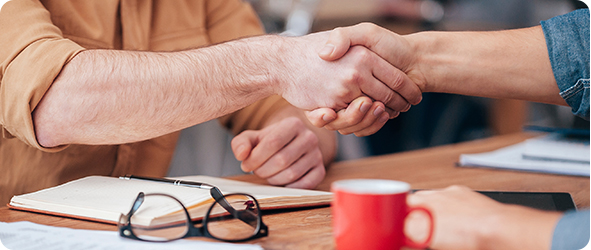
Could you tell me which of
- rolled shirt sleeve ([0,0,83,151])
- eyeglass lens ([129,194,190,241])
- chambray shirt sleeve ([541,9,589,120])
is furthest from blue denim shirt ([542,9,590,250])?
rolled shirt sleeve ([0,0,83,151])

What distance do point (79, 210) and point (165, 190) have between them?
0.42 feet

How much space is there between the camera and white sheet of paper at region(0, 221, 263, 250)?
0.55 meters

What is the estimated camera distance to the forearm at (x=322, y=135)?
117 cm

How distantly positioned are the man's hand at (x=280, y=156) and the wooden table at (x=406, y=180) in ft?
0.16

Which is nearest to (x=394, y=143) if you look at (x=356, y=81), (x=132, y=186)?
(x=356, y=81)

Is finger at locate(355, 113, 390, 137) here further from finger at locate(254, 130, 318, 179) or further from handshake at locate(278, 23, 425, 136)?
finger at locate(254, 130, 318, 179)

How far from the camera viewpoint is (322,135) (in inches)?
47.8

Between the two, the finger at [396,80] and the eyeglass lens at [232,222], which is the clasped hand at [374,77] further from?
the eyeglass lens at [232,222]

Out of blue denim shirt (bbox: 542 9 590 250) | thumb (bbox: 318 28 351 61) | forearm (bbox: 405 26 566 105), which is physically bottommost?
thumb (bbox: 318 28 351 61)

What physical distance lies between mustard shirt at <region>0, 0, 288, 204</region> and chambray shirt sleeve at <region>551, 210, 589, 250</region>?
0.74 meters

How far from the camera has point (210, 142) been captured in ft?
8.00

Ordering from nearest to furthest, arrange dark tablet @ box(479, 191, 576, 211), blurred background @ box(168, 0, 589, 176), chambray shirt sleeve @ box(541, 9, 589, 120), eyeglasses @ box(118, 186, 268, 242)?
eyeglasses @ box(118, 186, 268, 242) < dark tablet @ box(479, 191, 576, 211) < chambray shirt sleeve @ box(541, 9, 589, 120) < blurred background @ box(168, 0, 589, 176)

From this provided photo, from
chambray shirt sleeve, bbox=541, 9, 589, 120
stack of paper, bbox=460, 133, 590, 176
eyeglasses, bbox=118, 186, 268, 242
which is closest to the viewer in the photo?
eyeglasses, bbox=118, 186, 268, 242

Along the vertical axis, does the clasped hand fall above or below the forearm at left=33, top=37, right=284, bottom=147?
above
